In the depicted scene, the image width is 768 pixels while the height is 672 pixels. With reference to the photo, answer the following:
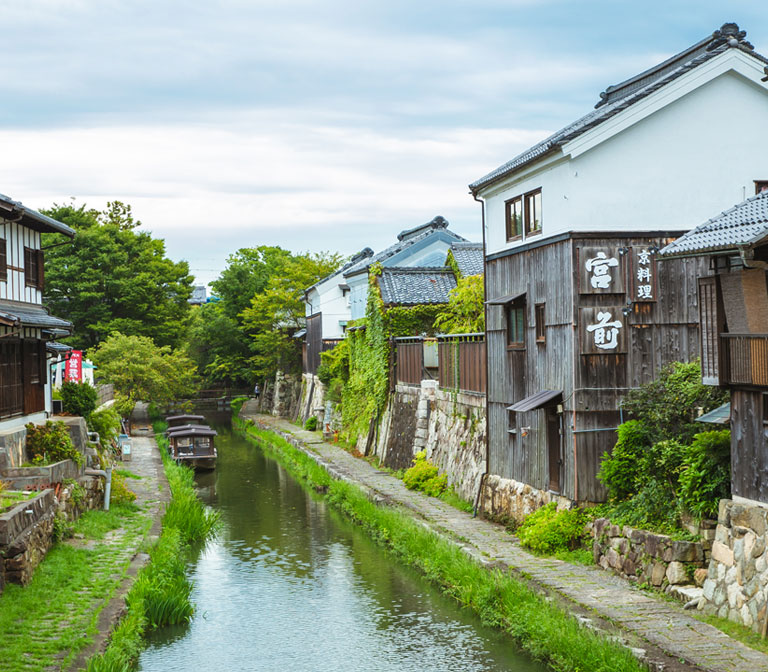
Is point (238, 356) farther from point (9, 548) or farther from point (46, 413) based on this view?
point (9, 548)

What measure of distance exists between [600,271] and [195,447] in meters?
25.0

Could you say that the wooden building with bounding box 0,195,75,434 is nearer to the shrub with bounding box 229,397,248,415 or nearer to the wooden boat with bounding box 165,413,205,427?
the wooden boat with bounding box 165,413,205,427

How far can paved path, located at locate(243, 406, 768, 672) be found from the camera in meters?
10.9

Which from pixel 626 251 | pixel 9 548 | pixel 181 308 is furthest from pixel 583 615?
pixel 181 308

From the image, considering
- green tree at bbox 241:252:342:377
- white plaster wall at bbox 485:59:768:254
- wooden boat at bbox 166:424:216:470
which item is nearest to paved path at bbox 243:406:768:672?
white plaster wall at bbox 485:59:768:254

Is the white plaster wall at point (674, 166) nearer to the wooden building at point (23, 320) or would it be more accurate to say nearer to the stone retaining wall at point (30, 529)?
the stone retaining wall at point (30, 529)

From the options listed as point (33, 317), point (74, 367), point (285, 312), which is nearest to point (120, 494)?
point (33, 317)

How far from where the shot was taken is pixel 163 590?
15.6 metres

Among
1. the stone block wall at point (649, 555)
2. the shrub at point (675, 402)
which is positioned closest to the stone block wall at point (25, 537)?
the stone block wall at point (649, 555)

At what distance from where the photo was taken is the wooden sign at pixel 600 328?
53.6ft

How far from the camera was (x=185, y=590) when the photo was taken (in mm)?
16188

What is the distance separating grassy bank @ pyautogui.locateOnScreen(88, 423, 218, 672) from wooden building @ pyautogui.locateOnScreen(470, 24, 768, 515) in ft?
24.6

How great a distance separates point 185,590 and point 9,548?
3355 mm

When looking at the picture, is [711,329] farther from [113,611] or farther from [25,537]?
[25,537]
